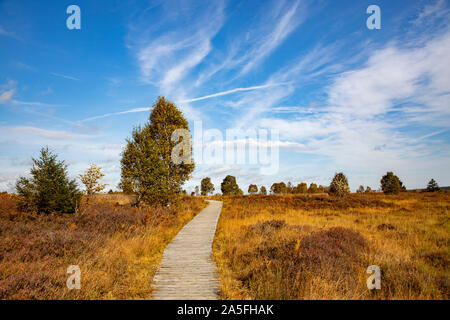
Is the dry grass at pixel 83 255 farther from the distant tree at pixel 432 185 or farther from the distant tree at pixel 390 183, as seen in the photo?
the distant tree at pixel 432 185

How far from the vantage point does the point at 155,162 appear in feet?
58.9

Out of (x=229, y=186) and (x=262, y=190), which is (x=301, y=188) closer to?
(x=262, y=190)

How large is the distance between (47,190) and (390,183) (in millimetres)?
66218

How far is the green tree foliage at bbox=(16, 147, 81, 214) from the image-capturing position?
13508 mm

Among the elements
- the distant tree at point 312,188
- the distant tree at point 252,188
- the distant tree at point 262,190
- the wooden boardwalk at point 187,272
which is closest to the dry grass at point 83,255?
the wooden boardwalk at point 187,272

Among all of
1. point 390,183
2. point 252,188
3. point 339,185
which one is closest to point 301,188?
point 252,188

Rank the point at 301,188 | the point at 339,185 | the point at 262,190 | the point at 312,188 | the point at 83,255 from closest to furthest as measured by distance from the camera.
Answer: the point at 83,255, the point at 339,185, the point at 312,188, the point at 301,188, the point at 262,190

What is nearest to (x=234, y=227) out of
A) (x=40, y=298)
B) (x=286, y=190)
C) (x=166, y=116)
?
(x=40, y=298)

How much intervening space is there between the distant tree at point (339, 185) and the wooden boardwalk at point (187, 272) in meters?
31.2

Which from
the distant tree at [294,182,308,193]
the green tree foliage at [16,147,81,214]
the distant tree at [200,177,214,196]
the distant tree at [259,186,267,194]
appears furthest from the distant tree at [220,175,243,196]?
the green tree foliage at [16,147,81,214]

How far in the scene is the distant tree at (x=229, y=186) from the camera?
74688 millimetres

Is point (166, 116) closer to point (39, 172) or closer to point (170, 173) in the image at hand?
point (170, 173)
